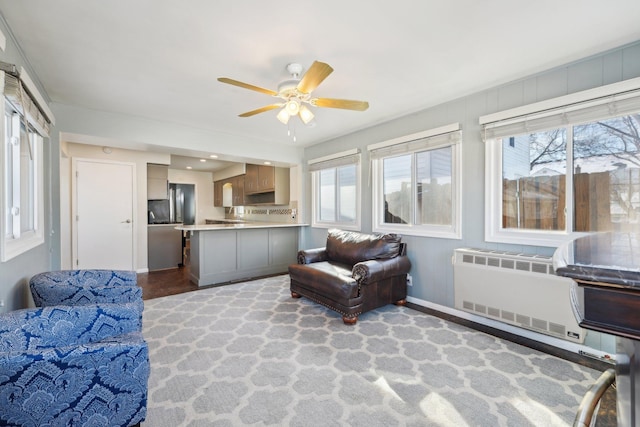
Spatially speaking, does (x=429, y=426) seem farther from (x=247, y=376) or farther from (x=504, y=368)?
(x=247, y=376)

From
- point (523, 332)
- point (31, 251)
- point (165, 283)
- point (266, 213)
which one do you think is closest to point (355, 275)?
point (523, 332)

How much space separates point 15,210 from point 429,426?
3.10 m

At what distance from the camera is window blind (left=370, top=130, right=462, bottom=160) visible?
2997 millimetres

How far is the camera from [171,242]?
5488 mm

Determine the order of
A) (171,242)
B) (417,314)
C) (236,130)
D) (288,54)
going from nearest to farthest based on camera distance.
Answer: (288,54), (417,314), (236,130), (171,242)

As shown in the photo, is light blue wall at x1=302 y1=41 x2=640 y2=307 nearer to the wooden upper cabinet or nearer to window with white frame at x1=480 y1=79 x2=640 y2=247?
window with white frame at x1=480 y1=79 x2=640 y2=247

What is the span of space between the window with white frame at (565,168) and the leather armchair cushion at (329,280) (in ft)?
4.90

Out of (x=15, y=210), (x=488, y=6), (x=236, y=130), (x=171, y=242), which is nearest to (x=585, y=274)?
(x=488, y=6)

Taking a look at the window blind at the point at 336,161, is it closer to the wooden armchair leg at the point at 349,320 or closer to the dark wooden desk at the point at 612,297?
the wooden armchair leg at the point at 349,320

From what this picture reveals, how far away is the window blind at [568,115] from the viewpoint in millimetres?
2008

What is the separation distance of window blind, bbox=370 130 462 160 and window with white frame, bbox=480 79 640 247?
33 cm

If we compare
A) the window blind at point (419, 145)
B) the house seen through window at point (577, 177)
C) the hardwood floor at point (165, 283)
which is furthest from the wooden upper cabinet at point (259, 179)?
the house seen through window at point (577, 177)

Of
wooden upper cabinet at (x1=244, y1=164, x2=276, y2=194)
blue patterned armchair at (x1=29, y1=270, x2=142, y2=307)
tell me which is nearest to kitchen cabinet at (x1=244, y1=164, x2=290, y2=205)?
wooden upper cabinet at (x1=244, y1=164, x2=276, y2=194)

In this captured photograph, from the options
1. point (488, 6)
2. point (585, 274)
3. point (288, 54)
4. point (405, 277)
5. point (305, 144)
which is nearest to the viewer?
point (585, 274)
